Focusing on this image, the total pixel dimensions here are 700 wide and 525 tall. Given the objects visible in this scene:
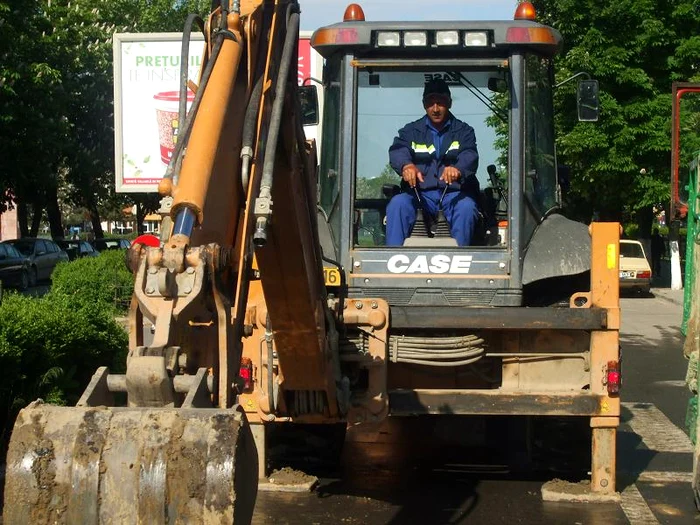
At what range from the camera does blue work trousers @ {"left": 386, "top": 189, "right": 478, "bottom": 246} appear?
305 inches

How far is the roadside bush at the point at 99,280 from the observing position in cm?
1923

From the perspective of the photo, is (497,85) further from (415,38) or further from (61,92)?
(61,92)

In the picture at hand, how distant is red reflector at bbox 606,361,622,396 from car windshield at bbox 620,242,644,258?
23175mm

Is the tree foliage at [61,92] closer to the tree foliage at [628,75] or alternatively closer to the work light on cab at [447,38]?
the tree foliage at [628,75]

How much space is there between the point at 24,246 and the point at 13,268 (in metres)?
3.37

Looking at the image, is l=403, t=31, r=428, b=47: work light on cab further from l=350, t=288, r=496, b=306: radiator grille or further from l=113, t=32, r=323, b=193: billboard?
l=113, t=32, r=323, b=193: billboard

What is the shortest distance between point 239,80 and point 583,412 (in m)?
3.43

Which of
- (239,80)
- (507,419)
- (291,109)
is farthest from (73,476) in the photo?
(507,419)

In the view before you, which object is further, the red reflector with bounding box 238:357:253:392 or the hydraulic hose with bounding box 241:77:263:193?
the red reflector with bounding box 238:357:253:392

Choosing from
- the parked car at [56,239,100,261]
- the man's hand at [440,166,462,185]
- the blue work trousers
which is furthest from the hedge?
the parked car at [56,239,100,261]

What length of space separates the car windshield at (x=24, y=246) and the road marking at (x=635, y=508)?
102 feet

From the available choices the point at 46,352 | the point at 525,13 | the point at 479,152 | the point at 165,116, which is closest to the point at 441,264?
the point at 479,152

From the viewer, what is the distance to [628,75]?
2869 cm

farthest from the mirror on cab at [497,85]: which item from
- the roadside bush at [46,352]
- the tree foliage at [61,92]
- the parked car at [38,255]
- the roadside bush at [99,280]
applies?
the parked car at [38,255]
